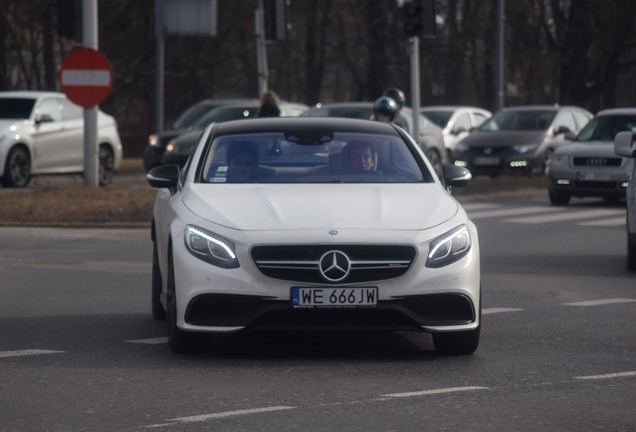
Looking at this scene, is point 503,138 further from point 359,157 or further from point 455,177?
point 359,157

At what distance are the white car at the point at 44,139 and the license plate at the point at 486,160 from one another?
678cm

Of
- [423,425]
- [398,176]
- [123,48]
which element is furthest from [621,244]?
[123,48]

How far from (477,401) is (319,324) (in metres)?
1.53

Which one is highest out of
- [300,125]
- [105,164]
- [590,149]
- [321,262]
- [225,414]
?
[300,125]

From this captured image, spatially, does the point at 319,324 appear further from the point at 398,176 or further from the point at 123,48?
the point at 123,48

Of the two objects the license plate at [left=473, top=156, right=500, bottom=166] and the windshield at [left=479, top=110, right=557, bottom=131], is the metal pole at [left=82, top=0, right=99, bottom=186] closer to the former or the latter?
the license plate at [left=473, top=156, right=500, bottom=166]

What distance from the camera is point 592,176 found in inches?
992

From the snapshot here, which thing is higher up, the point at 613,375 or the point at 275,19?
the point at 275,19

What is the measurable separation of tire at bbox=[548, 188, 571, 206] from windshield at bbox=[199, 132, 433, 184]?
15.1m

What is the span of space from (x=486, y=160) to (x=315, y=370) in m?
23.2

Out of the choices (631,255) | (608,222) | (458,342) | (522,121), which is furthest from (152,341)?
(522,121)

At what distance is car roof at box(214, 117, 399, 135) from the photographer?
10.9m

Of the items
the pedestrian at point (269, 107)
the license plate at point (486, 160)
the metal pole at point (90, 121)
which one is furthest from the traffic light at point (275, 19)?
the license plate at point (486, 160)

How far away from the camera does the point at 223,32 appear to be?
4734 centimetres
